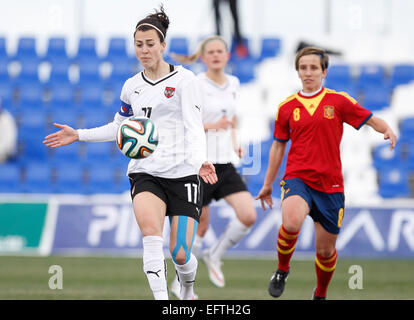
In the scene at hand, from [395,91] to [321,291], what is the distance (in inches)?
438

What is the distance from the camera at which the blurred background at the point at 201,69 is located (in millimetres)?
16062

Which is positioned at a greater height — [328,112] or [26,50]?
[26,50]

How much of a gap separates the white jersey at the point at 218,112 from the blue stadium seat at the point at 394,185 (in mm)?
7600

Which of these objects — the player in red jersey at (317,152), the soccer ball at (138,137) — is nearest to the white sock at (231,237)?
the player in red jersey at (317,152)

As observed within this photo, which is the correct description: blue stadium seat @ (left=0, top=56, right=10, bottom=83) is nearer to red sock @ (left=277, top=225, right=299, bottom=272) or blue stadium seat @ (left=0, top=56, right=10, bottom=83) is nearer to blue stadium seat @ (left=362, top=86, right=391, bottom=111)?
blue stadium seat @ (left=362, top=86, right=391, bottom=111)

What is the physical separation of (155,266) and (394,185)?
35.6 feet

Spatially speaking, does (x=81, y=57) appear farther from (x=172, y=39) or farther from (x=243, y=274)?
(x=243, y=274)

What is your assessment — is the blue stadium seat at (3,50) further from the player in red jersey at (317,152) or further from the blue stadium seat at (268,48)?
the player in red jersey at (317,152)

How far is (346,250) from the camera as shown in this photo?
13719 mm

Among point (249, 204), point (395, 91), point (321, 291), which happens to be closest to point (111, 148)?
point (395, 91)

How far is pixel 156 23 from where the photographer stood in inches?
247

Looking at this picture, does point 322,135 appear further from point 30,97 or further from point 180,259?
point 30,97

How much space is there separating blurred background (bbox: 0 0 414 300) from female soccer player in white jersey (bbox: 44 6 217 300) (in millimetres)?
7701

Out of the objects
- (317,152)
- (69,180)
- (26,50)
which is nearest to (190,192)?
(317,152)
